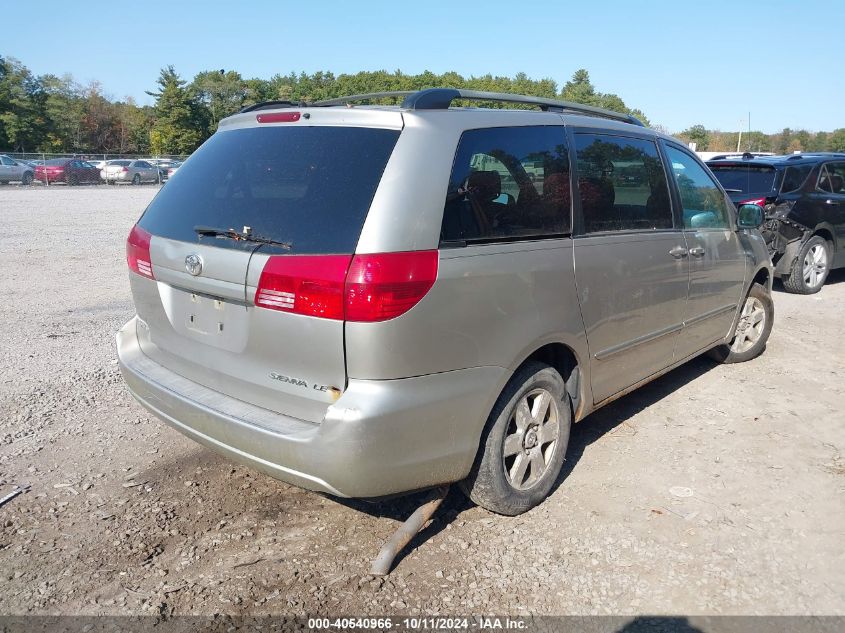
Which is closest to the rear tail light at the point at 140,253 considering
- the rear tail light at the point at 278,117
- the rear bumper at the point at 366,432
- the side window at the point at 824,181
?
the rear bumper at the point at 366,432

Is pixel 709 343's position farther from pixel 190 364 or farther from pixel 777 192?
pixel 777 192

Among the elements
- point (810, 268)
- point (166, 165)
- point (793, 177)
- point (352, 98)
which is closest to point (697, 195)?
point (352, 98)

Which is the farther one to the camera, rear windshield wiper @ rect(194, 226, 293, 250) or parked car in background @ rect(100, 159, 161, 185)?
parked car in background @ rect(100, 159, 161, 185)

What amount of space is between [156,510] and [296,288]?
1.53m

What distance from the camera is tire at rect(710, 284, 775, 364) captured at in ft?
18.9

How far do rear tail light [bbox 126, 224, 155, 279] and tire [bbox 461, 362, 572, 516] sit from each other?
1789 millimetres

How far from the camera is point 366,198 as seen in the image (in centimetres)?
265

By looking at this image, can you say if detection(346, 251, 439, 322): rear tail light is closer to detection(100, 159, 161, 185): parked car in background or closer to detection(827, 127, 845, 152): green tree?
detection(100, 159, 161, 185): parked car in background

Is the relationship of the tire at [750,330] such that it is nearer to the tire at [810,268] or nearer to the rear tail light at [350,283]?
the tire at [810,268]

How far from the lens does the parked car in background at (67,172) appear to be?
36000 mm

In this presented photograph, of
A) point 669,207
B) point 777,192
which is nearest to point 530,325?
point 669,207

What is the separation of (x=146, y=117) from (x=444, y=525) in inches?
2758

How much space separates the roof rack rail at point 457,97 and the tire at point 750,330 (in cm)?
211

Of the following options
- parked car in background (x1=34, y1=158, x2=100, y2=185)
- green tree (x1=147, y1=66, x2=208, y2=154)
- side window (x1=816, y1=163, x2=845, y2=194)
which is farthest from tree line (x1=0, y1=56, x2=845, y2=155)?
side window (x1=816, y1=163, x2=845, y2=194)
